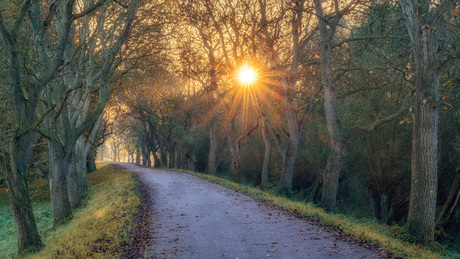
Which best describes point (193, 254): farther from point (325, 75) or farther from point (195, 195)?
point (325, 75)

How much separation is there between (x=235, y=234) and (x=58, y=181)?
30.7ft

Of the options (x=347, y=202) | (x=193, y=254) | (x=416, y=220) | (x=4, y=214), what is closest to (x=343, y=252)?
(x=193, y=254)

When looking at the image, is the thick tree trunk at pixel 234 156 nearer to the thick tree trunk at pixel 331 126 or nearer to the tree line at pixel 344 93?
the tree line at pixel 344 93

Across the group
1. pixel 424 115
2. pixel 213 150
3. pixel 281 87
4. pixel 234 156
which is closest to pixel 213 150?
pixel 213 150

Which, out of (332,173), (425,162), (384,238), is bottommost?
(384,238)

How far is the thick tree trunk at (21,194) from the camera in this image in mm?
10258

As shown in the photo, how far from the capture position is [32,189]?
26.9 metres

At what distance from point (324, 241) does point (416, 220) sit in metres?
3.61

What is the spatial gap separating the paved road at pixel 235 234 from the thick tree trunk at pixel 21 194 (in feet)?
11.8

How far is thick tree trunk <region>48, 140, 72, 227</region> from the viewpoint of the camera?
15.0 m

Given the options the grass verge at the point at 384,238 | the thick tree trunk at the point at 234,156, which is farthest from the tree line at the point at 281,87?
the grass verge at the point at 384,238

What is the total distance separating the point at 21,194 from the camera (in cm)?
1043

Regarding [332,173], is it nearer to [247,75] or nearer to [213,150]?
[247,75]

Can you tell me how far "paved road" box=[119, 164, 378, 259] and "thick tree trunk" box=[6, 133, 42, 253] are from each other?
3.58 metres
